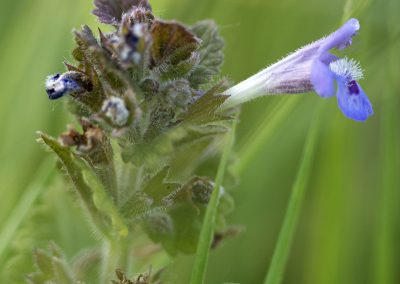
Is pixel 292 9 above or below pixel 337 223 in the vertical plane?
above

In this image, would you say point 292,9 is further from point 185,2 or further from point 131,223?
point 131,223

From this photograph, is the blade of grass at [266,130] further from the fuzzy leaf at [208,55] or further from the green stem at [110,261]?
the green stem at [110,261]

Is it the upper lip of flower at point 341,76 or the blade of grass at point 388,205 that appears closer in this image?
the upper lip of flower at point 341,76

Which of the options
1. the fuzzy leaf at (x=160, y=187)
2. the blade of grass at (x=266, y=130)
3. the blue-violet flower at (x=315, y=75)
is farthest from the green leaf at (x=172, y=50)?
the blade of grass at (x=266, y=130)

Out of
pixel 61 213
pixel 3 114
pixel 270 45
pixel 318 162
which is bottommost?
pixel 61 213

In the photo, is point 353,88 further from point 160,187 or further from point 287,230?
point 160,187

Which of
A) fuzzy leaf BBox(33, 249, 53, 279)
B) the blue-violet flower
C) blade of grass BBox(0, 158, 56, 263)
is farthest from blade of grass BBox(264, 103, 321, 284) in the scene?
blade of grass BBox(0, 158, 56, 263)

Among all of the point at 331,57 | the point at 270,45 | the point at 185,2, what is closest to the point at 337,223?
the point at 331,57
